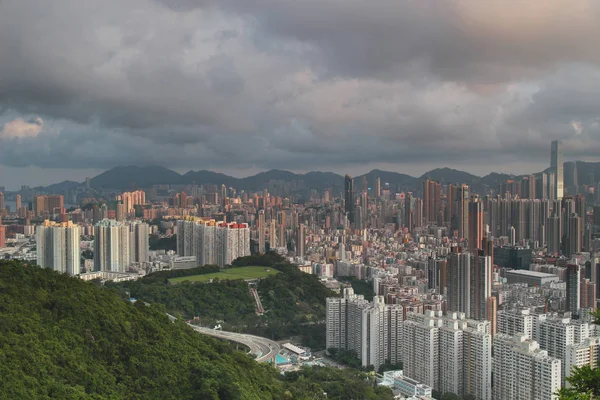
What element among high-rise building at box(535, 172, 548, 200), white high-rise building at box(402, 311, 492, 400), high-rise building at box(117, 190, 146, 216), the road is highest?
high-rise building at box(535, 172, 548, 200)

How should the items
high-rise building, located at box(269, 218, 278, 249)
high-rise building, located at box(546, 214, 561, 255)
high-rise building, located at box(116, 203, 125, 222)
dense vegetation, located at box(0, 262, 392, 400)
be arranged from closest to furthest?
dense vegetation, located at box(0, 262, 392, 400) → high-rise building, located at box(546, 214, 561, 255) → high-rise building, located at box(269, 218, 278, 249) → high-rise building, located at box(116, 203, 125, 222)

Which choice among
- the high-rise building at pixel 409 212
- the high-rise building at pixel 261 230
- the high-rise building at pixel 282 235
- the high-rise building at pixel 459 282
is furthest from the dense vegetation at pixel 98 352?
the high-rise building at pixel 409 212

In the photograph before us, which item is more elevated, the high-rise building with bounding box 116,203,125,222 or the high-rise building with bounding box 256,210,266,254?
the high-rise building with bounding box 116,203,125,222

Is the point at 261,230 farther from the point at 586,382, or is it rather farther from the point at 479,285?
the point at 586,382

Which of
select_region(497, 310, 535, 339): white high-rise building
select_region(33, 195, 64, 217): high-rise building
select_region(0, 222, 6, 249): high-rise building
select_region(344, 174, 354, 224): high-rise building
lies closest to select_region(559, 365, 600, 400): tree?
select_region(497, 310, 535, 339): white high-rise building

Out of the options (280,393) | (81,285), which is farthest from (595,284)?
(81,285)

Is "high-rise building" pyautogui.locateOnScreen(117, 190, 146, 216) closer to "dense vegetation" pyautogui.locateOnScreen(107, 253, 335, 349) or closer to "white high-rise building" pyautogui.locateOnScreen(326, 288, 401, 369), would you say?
"dense vegetation" pyautogui.locateOnScreen(107, 253, 335, 349)
